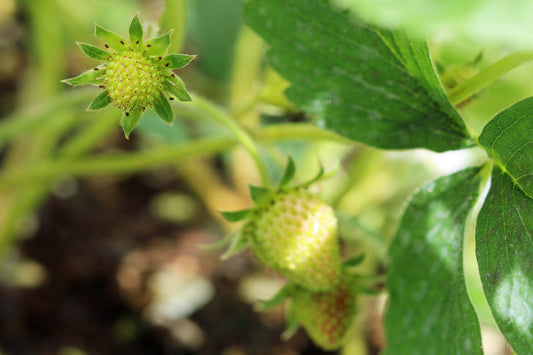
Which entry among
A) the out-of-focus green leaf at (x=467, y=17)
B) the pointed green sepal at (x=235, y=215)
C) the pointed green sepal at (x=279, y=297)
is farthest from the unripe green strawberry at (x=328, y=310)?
the out-of-focus green leaf at (x=467, y=17)

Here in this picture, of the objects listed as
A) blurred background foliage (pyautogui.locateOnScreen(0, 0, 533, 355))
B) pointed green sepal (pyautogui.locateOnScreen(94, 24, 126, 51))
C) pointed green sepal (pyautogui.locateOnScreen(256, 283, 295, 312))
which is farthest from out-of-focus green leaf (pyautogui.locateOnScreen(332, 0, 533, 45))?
blurred background foliage (pyautogui.locateOnScreen(0, 0, 533, 355))

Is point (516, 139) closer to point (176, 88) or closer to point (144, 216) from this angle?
point (176, 88)

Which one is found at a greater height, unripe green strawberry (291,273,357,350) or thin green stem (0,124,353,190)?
thin green stem (0,124,353,190)

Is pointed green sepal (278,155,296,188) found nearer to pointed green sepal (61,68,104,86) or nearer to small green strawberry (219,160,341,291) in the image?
small green strawberry (219,160,341,291)

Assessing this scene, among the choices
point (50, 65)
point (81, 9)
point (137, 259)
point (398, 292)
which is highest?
point (81, 9)

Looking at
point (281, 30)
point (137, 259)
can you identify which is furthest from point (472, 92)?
point (137, 259)

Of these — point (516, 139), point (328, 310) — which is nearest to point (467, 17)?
point (516, 139)

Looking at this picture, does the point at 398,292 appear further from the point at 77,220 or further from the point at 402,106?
the point at 77,220
